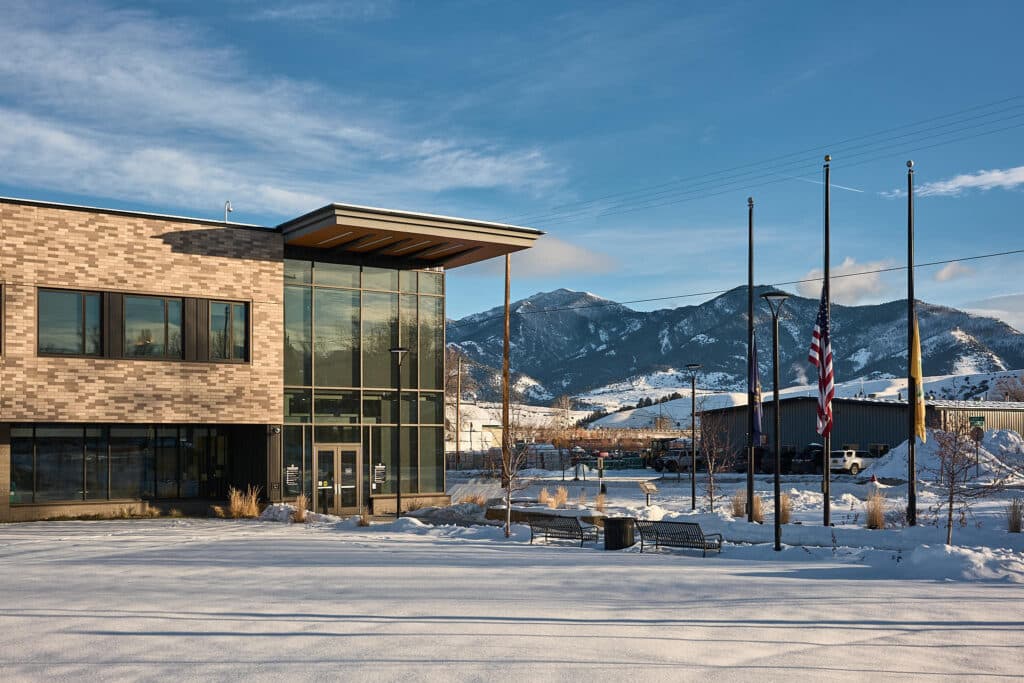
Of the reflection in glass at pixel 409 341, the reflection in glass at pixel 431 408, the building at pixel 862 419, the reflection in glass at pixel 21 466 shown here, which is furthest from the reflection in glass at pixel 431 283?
the building at pixel 862 419

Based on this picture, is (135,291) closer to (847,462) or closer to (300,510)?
(300,510)

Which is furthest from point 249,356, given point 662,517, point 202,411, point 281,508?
point 662,517

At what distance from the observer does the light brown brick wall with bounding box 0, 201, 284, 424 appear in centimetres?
2917

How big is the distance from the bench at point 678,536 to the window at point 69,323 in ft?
56.2

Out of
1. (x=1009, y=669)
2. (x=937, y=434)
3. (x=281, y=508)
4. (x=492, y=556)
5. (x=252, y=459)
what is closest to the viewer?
(x=1009, y=669)

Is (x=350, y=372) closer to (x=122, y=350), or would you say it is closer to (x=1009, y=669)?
(x=122, y=350)

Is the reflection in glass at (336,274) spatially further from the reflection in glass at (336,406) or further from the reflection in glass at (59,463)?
the reflection in glass at (59,463)

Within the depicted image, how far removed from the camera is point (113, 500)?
32000 millimetres

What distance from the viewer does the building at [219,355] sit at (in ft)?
97.8

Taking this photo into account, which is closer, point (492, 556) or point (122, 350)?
point (492, 556)

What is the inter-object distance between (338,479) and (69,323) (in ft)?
32.9

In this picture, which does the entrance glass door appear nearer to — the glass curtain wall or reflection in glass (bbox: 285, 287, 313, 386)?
the glass curtain wall

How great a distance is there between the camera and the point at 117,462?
106 feet

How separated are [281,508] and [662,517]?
11.8 m
